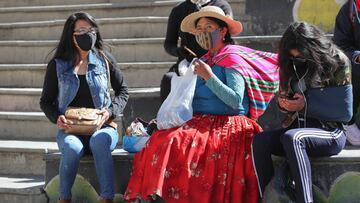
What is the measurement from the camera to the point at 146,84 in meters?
6.40

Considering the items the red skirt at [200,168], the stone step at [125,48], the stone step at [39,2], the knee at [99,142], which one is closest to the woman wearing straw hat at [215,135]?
the red skirt at [200,168]

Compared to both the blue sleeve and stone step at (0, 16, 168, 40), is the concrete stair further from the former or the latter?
the blue sleeve

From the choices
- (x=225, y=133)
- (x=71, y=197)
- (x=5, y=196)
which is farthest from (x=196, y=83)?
(x=5, y=196)

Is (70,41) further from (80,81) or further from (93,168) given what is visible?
(93,168)

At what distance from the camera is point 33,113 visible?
6.24 meters

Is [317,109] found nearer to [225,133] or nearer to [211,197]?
[225,133]

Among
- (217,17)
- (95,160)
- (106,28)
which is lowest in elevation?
(95,160)

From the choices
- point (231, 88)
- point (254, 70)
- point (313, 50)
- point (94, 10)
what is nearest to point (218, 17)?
point (254, 70)

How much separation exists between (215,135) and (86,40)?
1.33 meters

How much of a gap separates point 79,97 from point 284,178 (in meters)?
1.76

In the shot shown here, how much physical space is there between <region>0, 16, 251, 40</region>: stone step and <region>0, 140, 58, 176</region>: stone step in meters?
2.06

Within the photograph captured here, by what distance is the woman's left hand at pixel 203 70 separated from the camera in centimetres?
432

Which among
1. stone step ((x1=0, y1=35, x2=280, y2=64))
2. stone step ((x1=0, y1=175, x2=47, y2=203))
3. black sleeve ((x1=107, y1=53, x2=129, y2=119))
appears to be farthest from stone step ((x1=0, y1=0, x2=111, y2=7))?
stone step ((x1=0, y1=175, x2=47, y2=203))

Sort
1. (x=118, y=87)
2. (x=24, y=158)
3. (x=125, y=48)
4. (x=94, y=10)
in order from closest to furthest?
(x=118, y=87) < (x=24, y=158) < (x=125, y=48) < (x=94, y=10)
